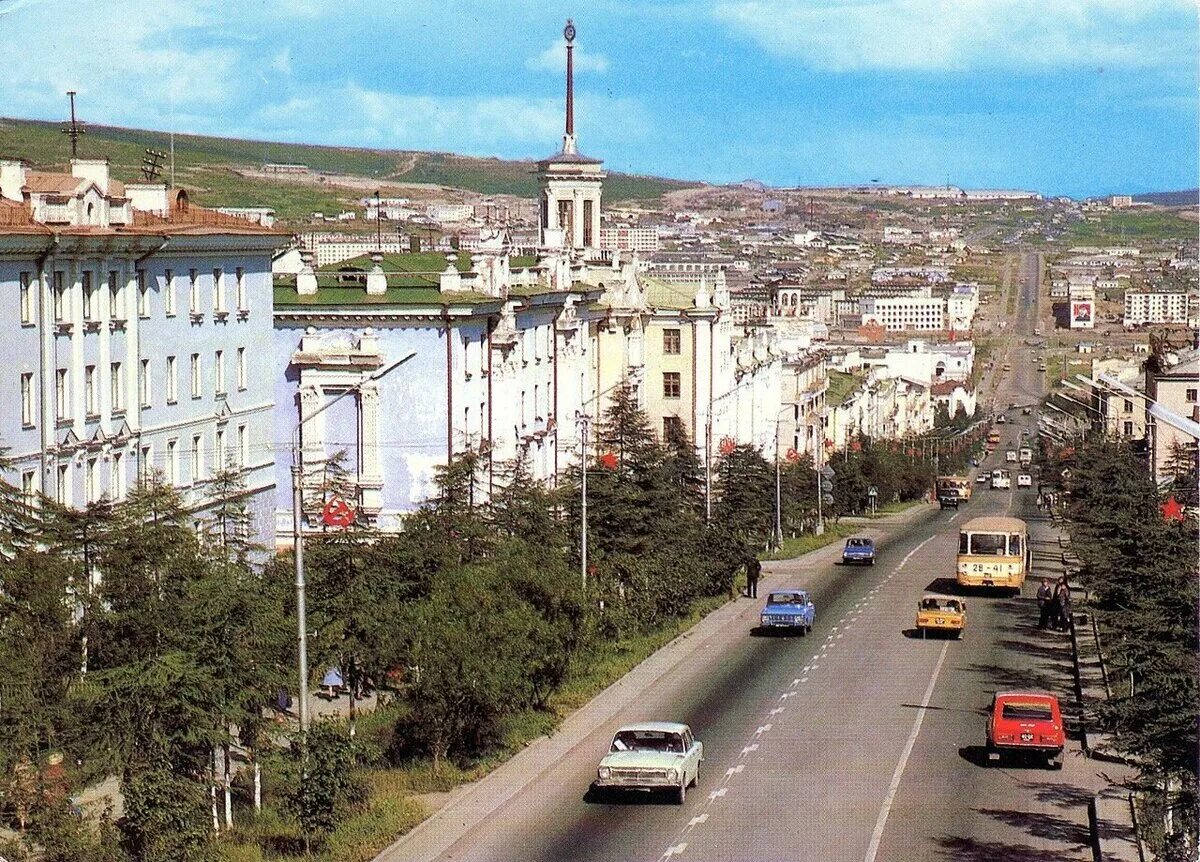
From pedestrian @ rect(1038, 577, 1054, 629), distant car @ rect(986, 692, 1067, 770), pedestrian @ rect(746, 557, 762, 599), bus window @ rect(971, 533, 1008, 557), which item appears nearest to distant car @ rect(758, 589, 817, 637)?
Result: pedestrian @ rect(1038, 577, 1054, 629)

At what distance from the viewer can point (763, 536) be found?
258 ft

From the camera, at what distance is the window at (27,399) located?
42000mm

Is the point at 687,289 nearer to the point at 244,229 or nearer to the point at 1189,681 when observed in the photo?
the point at 244,229

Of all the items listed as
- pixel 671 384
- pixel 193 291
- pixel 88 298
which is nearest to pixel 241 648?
pixel 88 298

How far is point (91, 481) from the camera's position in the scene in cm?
4484

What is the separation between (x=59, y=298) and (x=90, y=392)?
95.3 inches

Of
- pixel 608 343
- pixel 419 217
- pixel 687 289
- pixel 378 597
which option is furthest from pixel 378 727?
pixel 419 217

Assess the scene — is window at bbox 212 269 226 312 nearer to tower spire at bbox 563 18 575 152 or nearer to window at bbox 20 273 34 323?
window at bbox 20 273 34 323

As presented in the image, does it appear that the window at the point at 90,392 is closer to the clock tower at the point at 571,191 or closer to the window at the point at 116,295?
the window at the point at 116,295

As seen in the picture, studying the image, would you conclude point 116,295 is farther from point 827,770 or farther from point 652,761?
point 827,770

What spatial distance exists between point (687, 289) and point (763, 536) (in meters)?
21.3

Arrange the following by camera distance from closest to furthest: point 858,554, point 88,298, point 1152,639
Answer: point 1152,639, point 88,298, point 858,554

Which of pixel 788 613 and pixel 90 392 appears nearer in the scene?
pixel 90 392

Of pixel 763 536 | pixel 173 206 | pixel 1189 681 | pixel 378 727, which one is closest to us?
pixel 1189 681
